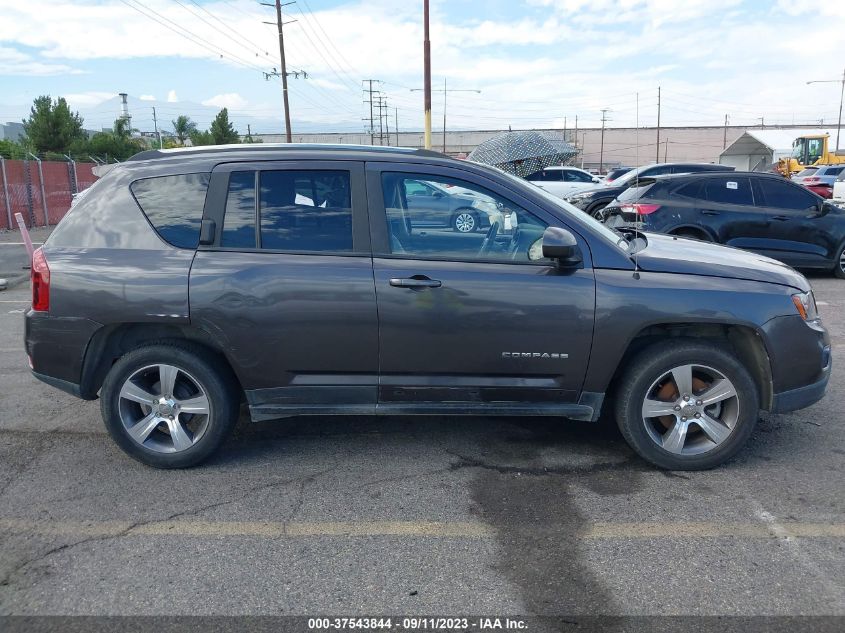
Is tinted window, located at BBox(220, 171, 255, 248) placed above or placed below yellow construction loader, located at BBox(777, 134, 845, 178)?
below

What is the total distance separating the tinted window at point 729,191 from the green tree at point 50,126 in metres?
31.4

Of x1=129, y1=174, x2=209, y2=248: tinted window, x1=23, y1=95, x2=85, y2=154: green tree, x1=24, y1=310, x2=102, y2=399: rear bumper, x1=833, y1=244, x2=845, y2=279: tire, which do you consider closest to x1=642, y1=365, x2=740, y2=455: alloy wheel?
x1=129, y1=174, x2=209, y2=248: tinted window

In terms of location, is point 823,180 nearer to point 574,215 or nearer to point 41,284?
point 574,215

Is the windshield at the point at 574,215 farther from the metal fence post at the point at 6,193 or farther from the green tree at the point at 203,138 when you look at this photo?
the green tree at the point at 203,138

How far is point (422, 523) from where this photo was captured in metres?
3.54

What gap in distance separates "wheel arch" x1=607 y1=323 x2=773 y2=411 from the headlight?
30 cm

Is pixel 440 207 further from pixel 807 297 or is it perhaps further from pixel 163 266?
pixel 807 297

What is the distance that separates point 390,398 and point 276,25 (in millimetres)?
44228

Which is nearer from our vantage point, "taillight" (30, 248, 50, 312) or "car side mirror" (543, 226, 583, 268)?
"car side mirror" (543, 226, 583, 268)

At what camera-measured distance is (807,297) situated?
13.7 ft

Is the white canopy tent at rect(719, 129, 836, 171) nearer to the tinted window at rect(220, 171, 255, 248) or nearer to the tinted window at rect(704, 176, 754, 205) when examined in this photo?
the tinted window at rect(704, 176, 754, 205)

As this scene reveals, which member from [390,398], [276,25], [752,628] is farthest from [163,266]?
[276,25]

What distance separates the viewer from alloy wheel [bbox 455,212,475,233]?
4088mm

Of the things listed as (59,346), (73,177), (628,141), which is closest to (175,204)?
(59,346)
